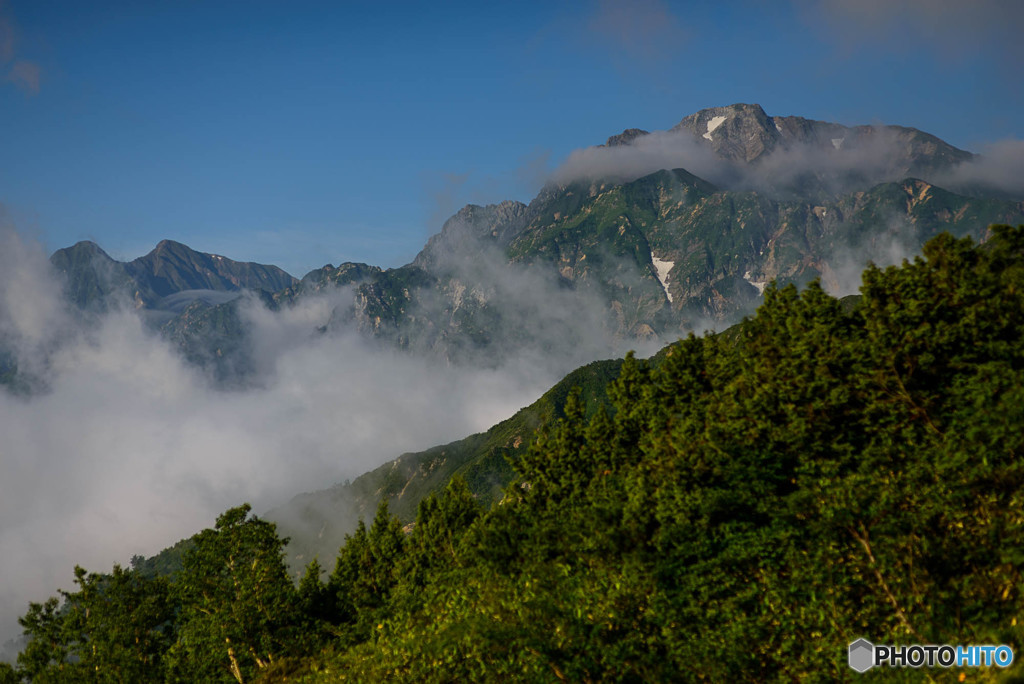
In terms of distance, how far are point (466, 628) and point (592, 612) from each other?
6674 millimetres

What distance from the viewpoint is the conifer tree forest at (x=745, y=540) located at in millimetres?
28734

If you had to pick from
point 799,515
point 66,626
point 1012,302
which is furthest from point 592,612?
point 66,626

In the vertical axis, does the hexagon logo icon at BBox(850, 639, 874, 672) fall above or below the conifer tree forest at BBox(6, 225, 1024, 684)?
below

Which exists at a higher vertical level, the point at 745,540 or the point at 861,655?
the point at 745,540

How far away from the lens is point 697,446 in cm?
4516

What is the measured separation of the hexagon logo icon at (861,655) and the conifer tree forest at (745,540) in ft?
2.05

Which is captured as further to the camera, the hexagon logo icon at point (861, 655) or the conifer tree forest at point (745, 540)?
the conifer tree forest at point (745, 540)

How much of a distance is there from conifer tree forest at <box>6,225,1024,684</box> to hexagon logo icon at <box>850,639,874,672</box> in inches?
24.5

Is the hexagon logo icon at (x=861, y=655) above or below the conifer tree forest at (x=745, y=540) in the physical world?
below

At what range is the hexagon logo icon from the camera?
27.0 meters

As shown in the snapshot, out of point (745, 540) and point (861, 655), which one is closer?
point (861, 655)

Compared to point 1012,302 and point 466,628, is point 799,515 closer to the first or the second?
point 466,628

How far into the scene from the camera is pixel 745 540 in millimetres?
35156

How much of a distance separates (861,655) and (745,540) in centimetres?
856
